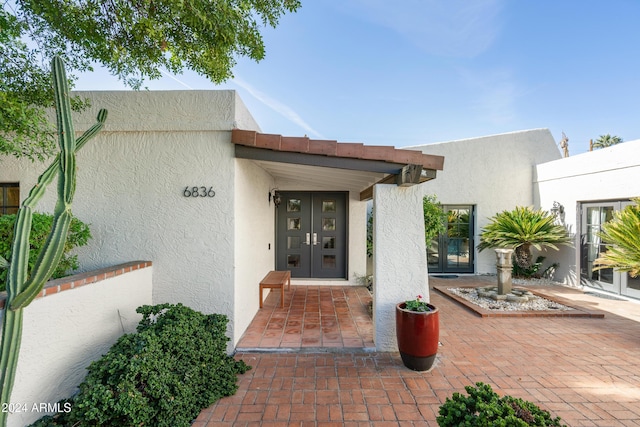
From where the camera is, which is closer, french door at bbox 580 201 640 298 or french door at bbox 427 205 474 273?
french door at bbox 580 201 640 298

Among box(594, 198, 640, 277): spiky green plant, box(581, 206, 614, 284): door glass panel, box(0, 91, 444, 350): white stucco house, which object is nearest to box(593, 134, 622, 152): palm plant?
box(581, 206, 614, 284): door glass panel

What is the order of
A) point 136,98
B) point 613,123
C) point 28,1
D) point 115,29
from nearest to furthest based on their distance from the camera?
point 28,1, point 115,29, point 136,98, point 613,123

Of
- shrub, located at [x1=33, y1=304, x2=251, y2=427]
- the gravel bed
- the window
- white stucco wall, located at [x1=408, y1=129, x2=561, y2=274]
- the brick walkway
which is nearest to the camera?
shrub, located at [x1=33, y1=304, x2=251, y2=427]

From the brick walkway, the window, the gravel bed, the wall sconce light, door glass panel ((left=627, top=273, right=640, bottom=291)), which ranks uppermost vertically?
the wall sconce light

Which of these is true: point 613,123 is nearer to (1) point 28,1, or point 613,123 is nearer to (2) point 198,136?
(2) point 198,136

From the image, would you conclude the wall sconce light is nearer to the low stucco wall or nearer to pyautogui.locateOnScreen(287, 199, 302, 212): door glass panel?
pyautogui.locateOnScreen(287, 199, 302, 212): door glass panel

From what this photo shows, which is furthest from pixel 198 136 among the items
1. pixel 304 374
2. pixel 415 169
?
pixel 304 374

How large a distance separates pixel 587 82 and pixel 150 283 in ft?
55.5

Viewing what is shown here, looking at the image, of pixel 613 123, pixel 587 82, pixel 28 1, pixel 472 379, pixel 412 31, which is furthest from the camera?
pixel 613 123

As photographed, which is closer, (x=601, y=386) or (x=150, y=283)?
(x=601, y=386)

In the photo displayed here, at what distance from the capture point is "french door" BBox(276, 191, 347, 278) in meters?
7.33

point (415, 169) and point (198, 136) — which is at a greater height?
point (198, 136)

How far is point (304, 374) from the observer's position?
3166 mm

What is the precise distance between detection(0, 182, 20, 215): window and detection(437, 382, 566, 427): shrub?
6156mm
